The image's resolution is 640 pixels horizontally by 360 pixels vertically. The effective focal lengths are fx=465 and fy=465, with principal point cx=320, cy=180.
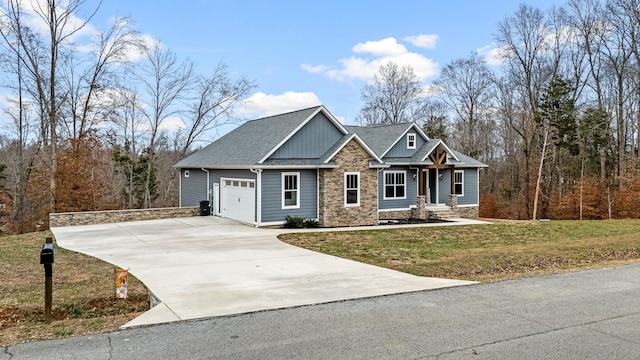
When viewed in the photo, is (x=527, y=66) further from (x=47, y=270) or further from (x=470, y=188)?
(x=47, y=270)

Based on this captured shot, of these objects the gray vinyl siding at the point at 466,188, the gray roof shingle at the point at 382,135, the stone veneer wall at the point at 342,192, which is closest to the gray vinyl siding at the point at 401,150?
the gray roof shingle at the point at 382,135

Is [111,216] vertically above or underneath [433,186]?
underneath

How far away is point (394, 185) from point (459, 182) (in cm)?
464

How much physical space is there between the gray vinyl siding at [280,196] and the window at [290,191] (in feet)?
0.49

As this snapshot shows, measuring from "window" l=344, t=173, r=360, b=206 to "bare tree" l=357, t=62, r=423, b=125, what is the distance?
A: 24.4m

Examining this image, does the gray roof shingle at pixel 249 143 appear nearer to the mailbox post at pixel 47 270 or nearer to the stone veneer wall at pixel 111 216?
the stone veneer wall at pixel 111 216

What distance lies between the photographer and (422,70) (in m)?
45.3

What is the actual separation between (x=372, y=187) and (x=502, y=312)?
1462 centimetres

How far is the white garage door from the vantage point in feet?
64.4

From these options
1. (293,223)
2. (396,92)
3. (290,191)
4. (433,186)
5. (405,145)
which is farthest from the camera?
A: (396,92)

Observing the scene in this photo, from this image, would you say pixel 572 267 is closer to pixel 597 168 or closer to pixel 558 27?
pixel 597 168

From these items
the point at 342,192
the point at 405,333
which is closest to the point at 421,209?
the point at 342,192

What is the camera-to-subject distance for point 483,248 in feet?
45.9

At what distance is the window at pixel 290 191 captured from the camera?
19766 mm
